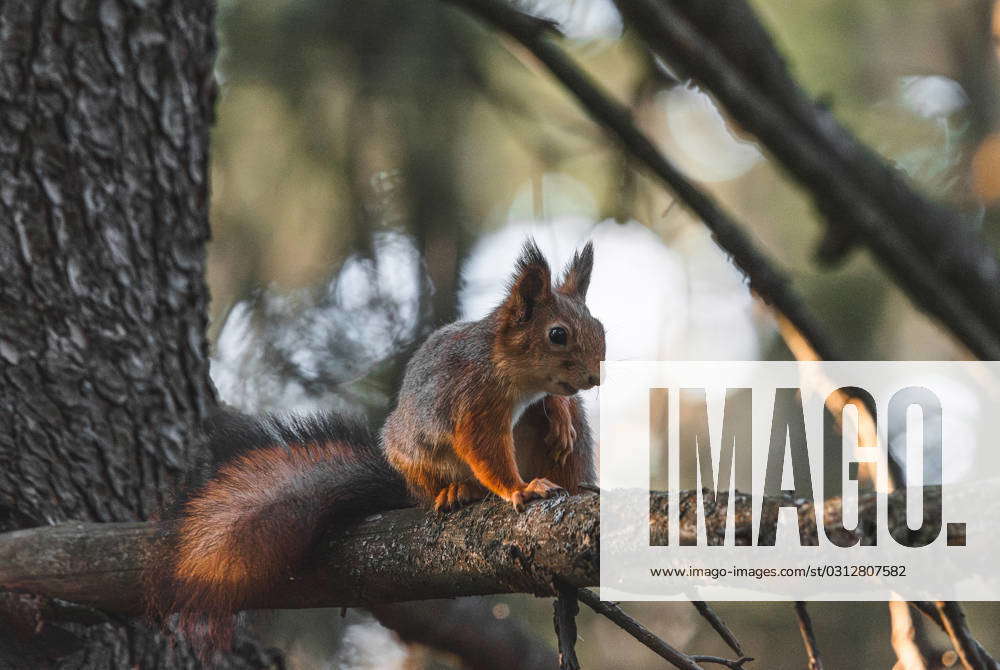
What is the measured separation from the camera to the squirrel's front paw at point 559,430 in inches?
55.7

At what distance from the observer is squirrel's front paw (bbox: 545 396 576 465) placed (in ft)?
4.64

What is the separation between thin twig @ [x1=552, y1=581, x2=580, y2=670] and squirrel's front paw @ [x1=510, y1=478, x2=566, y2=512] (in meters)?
0.15

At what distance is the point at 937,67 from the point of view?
10.1ft

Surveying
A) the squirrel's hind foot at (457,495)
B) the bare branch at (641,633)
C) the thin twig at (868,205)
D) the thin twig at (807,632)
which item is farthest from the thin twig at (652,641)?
the thin twig at (868,205)

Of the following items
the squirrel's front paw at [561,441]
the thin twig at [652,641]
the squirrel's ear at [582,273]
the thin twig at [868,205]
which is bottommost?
the thin twig at [652,641]

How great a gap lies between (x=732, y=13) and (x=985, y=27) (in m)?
2.51

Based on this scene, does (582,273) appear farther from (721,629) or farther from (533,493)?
(721,629)

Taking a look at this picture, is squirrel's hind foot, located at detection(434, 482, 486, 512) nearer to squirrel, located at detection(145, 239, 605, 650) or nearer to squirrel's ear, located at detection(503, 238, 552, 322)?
squirrel, located at detection(145, 239, 605, 650)

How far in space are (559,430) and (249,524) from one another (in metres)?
0.45

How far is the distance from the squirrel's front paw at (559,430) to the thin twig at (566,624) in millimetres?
437

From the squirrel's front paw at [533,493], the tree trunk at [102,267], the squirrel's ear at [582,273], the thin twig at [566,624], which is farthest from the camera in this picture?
the tree trunk at [102,267]

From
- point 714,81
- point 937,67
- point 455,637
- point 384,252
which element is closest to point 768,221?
point 937,67

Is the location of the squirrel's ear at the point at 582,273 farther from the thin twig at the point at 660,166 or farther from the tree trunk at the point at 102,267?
the tree trunk at the point at 102,267

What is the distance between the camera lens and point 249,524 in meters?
Result: 1.31
